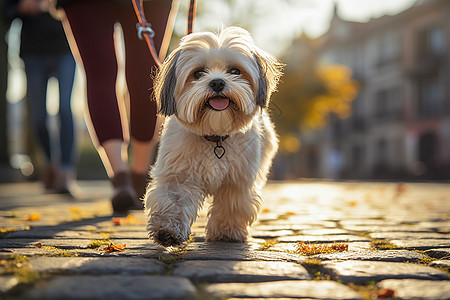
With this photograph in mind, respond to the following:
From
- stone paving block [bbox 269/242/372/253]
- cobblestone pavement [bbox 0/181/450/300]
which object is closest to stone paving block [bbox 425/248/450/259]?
cobblestone pavement [bbox 0/181/450/300]

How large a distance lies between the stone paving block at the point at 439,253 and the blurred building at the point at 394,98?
23127mm

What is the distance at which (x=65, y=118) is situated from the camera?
21.7 ft

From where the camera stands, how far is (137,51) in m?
4.56

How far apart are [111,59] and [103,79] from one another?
7.1 inches

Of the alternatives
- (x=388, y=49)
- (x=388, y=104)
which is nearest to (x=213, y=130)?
(x=388, y=49)

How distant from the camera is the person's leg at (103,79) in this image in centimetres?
430

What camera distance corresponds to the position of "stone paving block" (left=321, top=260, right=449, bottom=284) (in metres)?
2.07

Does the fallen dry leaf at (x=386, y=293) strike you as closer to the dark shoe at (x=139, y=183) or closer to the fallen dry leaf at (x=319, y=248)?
the fallen dry leaf at (x=319, y=248)

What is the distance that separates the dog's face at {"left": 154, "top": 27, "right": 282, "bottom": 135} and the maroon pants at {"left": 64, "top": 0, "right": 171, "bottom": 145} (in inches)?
53.0

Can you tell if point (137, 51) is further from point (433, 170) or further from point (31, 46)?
point (433, 170)

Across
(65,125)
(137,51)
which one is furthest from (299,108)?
(137,51)

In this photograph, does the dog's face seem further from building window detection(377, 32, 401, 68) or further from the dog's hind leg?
building window detection(377, 32, 401, 68)

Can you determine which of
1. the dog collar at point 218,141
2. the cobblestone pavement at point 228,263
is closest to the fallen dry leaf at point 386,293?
the cobblestone pavement at point 228,263

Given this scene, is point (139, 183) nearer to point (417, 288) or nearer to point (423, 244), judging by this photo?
point (423, 244)
